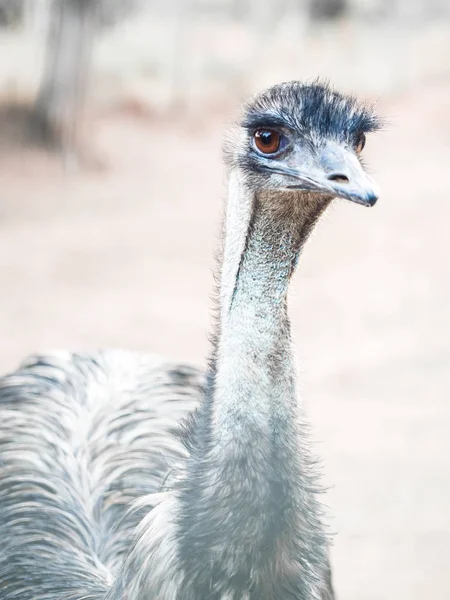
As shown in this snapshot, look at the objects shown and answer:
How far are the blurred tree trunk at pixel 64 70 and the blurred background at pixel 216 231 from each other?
0.05ft

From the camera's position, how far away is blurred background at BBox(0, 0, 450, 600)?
4.03 meters

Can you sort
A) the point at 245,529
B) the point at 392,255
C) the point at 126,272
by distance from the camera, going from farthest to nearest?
the point at 392,255, the point at 126,272, the point at 245,529

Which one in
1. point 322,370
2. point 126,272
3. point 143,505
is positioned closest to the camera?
point 143,505

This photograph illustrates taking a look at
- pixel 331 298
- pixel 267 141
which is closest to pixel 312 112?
pixel 267 141

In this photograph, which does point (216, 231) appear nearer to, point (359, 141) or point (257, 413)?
point (359, 141)

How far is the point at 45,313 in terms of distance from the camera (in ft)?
18.3

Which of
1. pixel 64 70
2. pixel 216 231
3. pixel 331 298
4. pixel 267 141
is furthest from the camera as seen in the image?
pixel 64 70

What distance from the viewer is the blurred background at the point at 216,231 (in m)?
4.03

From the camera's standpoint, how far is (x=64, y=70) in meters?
8.84

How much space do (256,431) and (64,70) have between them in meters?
7.53

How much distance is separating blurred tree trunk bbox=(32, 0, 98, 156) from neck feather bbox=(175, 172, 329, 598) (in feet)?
22.7

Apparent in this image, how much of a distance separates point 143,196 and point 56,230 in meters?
1.10

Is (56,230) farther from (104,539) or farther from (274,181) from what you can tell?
(274,181)

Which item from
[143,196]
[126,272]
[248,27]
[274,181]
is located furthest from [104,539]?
[248,27]
